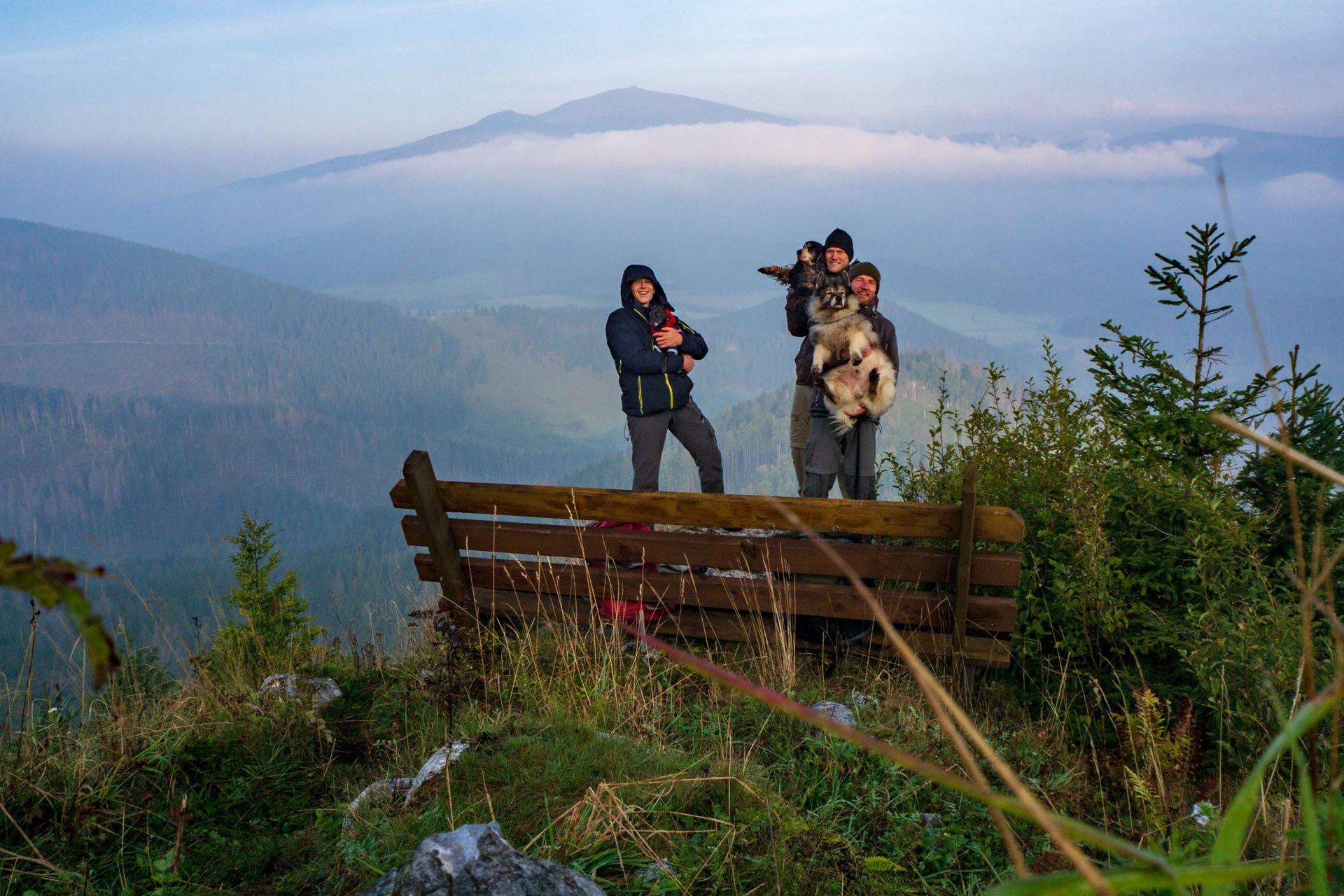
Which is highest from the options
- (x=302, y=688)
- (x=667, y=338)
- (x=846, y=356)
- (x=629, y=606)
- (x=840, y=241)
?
(x=840, y=241)

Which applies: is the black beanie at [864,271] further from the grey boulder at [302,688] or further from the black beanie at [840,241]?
the grey boulder at [302,688]

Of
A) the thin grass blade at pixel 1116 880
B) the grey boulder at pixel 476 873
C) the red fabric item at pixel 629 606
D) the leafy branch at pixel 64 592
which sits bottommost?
the red fabric item at pixel 629 606

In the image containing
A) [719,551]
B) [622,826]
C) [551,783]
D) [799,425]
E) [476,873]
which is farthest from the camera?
[799,425]

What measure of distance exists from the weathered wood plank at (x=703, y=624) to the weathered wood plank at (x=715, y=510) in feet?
1.97

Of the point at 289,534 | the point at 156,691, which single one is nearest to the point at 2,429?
the point at 289,534

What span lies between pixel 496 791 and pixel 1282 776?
3952 mm

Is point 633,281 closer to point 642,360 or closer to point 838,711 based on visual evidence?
point 642,360

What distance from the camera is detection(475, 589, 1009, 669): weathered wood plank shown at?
16.5 feet

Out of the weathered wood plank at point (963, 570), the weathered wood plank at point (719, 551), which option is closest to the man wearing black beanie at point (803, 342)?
the weathered wood plank at point (719, 551)

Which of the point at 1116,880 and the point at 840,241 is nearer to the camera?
the point at 1116,880

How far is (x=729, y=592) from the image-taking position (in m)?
5.33

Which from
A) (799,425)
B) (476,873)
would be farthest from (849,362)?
(476,873)

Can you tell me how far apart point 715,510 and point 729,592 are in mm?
598

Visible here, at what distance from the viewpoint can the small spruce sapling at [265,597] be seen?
23.3 ft
